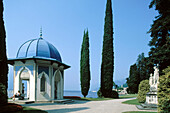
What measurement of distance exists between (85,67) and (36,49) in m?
13.3

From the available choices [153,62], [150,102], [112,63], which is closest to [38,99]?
[150,102]

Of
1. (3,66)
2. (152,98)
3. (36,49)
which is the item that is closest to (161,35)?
(152,98)

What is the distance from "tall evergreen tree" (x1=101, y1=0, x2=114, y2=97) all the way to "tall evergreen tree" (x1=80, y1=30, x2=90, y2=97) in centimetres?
282

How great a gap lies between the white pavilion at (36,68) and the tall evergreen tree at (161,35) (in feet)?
36.1

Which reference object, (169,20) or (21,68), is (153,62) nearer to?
(169,20)

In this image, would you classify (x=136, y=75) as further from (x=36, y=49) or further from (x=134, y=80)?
(x=36, y=49)

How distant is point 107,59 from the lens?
28.9 meters

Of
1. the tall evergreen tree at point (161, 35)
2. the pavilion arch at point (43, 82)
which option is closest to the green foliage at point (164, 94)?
the tall evergreen tree at point (161, 35)

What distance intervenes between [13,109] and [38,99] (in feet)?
30.3

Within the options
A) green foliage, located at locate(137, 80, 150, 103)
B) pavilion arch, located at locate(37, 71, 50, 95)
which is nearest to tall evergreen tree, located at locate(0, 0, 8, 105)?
pavilion arch, located at locate(37, 71, 50, 95)

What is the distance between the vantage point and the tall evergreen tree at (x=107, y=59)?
91.7 feet

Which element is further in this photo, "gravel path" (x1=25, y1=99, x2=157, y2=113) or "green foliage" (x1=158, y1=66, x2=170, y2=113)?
"gravel path" (x1=25, y1=99, x2=157, y2=113)

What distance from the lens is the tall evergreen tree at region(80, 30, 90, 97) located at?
2947cm

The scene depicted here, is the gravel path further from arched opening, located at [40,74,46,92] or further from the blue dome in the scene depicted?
the blue dome
